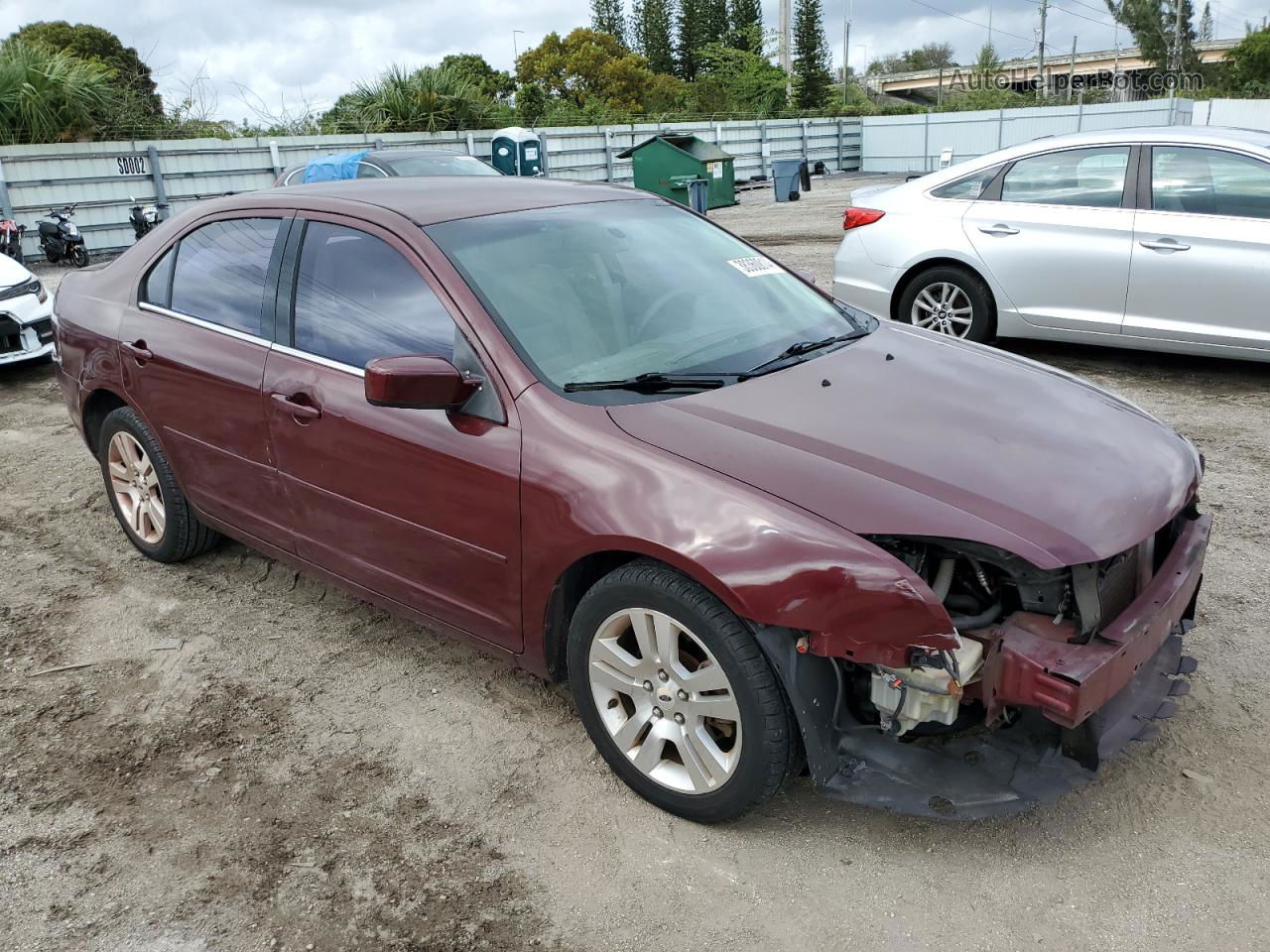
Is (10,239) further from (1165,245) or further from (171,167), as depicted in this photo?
(1165,245)

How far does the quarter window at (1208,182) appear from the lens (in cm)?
597

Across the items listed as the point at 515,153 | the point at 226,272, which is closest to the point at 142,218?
the point at 515,153

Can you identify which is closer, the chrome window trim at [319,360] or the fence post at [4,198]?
the chrome window trim at [319,360]

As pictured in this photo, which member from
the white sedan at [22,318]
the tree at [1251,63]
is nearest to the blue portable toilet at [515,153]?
the white sedan at [22,318]

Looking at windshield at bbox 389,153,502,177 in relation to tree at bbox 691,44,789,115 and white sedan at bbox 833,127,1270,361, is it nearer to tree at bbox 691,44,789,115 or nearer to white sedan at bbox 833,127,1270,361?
white sedan at bbox 833,127,1270,361

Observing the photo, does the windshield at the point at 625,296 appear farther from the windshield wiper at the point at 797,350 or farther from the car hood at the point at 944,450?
the car hood at the point at 944,450

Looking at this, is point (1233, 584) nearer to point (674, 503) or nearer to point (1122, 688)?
point (1122, 688)

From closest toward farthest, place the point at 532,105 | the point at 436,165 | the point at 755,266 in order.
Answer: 1. the point at 755,266
2. the point at 436,165
3. the point at 532,105

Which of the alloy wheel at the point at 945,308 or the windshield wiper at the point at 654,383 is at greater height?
the windshield wiper at the point at 654,383

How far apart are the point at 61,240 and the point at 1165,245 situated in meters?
14.4

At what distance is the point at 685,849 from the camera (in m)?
2.67

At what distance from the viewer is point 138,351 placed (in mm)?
4035

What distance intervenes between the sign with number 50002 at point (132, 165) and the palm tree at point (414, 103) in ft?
21.3

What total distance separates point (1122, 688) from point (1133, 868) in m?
0.45
